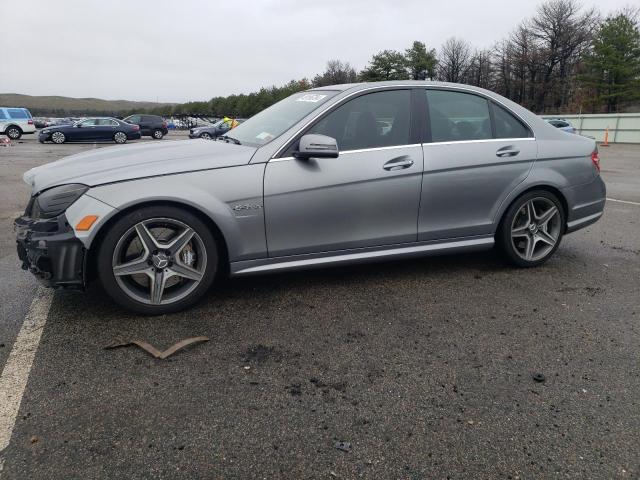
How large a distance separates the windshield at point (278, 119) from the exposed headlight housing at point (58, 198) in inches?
48.4

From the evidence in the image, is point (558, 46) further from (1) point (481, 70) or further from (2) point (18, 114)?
(2) point (18, 114)

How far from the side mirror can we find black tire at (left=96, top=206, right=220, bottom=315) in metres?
0.85

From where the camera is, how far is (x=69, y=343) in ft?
9.68

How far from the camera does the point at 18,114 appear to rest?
29.5 meters

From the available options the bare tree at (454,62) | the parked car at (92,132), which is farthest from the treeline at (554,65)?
the parked car at (92,132)

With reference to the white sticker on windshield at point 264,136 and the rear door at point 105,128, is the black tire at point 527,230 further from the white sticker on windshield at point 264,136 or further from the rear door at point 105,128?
the rear door at point 105,128

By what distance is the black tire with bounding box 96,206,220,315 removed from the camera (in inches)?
124

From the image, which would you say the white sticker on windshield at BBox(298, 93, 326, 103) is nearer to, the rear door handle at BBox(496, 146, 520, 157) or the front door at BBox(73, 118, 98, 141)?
the rear door handle at BBox(496, 146, 520, 157)

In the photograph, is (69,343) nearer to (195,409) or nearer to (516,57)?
(195,409)

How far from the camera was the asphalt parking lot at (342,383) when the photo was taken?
2023 millimetres

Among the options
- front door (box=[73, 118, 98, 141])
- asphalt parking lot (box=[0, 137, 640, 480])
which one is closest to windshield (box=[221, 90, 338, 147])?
asphalt parking lot (box=[0, 137, 640, 480])

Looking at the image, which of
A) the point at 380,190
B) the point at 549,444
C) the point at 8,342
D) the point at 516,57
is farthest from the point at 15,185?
the point at 516,57

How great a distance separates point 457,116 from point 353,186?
1224 millimetres

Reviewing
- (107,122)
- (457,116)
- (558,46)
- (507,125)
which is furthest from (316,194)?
(558,46)
